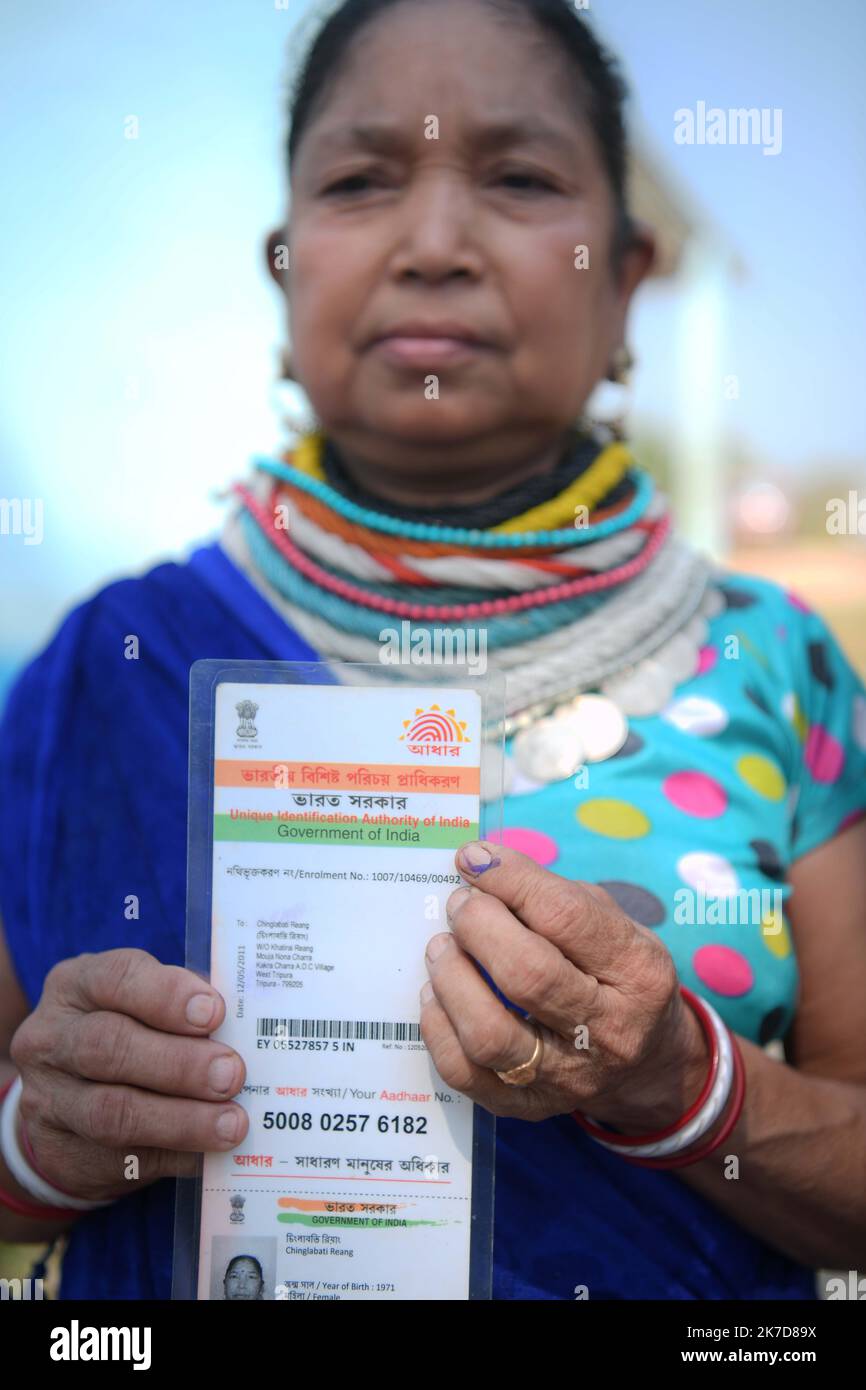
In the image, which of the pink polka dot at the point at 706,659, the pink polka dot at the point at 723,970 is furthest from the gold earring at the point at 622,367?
the pink polka dot at the point at 723,970

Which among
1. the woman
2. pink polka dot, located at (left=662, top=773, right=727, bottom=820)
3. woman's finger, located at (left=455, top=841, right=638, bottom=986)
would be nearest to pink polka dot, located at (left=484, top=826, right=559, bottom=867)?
the woman

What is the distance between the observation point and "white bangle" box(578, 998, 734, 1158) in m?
0.97

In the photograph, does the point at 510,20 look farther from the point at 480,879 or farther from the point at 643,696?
the point at 480,879

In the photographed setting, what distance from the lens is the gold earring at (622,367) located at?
1.46m

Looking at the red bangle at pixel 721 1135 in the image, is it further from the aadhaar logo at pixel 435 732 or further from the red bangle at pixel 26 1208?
the red bangle at pixel 26 1208

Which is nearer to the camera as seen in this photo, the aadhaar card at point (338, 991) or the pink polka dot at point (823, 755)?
the aadhaar card at point (338, 991)

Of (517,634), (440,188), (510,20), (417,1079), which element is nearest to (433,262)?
(440,188)

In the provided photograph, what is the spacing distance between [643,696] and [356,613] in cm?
32

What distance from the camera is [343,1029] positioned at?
2.85ft

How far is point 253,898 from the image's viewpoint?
0.88 meters

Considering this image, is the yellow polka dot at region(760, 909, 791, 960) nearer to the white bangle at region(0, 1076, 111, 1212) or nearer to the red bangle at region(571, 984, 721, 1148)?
the red bangle at region(571, 984, 721, 1148)

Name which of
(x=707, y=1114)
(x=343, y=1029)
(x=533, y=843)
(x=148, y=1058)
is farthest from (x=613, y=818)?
(x=148, y=1058)

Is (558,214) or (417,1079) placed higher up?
(558,214)

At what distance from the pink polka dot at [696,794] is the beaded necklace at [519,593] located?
7 centimetres
